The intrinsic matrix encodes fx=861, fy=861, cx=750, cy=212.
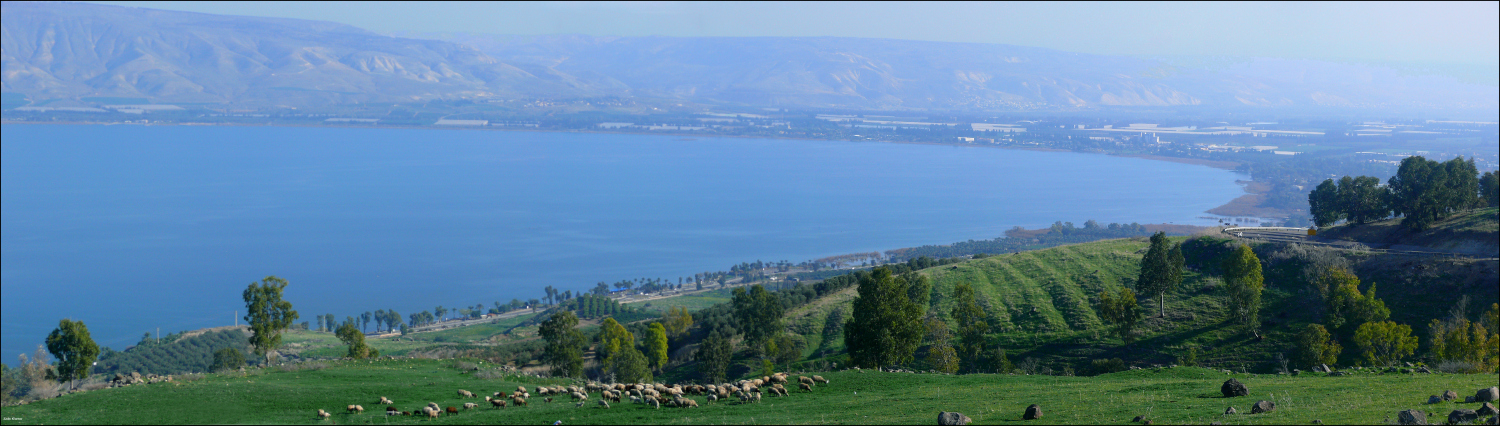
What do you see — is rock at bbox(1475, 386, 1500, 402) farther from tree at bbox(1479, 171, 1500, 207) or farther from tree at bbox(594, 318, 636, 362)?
tree at bbox(1479, 171, 1500, 207)

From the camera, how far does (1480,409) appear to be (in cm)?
1404

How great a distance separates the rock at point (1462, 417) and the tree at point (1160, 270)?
2970 cm

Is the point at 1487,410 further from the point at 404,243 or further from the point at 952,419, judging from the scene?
the point at 404,243

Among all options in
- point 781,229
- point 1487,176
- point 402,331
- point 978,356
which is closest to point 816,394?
point 978,356

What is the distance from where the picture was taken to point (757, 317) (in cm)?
4834

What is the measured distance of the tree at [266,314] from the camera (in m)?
39.3

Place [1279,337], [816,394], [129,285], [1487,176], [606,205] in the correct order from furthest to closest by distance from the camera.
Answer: [606,205] → [129,285] → [1487,176] → [1279,337] → [816,394]

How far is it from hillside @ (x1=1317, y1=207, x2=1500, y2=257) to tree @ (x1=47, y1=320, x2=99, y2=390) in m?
57.5

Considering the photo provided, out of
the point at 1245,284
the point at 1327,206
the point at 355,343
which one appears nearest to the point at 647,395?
the point at 355,343

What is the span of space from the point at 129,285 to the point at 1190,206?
18196 centimetres

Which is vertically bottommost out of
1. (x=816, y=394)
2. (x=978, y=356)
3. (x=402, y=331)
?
(x=402, y=331)

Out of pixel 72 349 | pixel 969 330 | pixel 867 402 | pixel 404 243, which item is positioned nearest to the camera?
pixel 867 402

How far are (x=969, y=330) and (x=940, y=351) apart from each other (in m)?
2.86

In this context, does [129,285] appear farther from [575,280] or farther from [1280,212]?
[1280,212]
